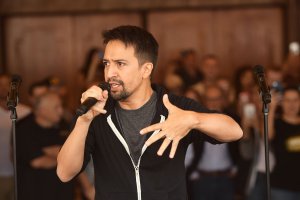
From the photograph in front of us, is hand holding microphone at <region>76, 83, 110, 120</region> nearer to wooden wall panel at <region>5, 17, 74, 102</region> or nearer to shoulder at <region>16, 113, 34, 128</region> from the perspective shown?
shoulder at <region>16, 113, 34, 128</region>

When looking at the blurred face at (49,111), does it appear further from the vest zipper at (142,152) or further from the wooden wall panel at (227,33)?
the wooden wall panel at (227,33)

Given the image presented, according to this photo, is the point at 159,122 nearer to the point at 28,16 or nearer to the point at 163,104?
the point at 163,104

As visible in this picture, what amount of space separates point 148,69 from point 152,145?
0.38 metres

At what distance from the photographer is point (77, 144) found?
11.1ft

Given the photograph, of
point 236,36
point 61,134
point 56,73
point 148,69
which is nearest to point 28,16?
point 56,73

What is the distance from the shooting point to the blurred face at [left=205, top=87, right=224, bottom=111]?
21.3 ft

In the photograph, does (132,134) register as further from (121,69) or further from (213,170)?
(213,170)

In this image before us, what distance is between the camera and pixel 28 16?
9195 mm

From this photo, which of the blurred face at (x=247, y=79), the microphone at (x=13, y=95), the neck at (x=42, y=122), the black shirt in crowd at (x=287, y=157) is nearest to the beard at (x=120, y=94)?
the microphone at (x=13, y=95)

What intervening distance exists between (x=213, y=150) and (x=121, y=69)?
2.96 m

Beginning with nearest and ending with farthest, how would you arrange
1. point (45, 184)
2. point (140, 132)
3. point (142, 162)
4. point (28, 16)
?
point (140, 132) → point (142, 162) → point (45, 184) → point (28, 16)

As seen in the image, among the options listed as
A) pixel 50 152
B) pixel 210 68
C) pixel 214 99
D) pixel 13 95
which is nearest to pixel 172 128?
pixel 13 95

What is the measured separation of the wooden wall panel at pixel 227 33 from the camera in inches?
363

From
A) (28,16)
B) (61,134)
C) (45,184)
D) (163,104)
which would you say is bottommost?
(45,184)
